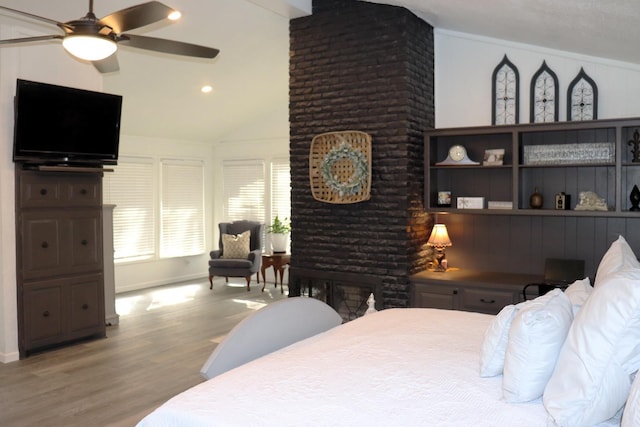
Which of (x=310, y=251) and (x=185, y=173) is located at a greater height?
(x=185, y=173)

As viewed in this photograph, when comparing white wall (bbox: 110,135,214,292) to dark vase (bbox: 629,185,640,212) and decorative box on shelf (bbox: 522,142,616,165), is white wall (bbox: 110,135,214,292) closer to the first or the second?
decorative box on shelf (bbox: 522,142,616,165)

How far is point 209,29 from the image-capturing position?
5.71 meters

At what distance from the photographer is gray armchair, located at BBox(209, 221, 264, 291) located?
322 inches

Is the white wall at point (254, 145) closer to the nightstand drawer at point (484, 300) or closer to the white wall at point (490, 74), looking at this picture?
the white wall at point (490, 74)

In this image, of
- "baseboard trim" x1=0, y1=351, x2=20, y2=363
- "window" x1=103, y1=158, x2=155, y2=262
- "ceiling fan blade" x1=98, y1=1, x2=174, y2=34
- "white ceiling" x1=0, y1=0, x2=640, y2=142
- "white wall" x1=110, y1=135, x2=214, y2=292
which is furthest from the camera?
"white wall" x1=110, y1=135, x2=214, y2=292

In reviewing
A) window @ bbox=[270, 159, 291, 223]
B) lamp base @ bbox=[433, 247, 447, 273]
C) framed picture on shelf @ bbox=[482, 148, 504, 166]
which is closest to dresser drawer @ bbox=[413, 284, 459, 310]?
lamp base @ bbox=[433, 247, 447, 273]

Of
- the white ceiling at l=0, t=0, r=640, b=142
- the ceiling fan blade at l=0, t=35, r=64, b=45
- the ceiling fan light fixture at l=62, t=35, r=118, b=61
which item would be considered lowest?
the ceiling fan light fixture at l=62, t=35, r=118, b=61

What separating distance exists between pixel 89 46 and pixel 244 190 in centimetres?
633

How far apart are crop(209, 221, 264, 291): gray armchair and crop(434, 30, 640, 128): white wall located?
12.6 feet

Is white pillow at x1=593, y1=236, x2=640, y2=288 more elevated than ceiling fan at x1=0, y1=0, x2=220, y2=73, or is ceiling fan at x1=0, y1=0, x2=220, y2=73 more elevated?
ceiling fan at x1=0, y1=0, x2=220, y2=73

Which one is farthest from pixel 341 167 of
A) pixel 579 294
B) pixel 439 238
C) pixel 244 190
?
pixel 244 190

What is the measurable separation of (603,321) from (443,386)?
583mm

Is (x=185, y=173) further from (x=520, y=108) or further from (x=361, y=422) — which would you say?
(x=361, y=422)

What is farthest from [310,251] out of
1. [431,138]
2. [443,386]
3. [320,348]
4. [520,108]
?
[443,386]
